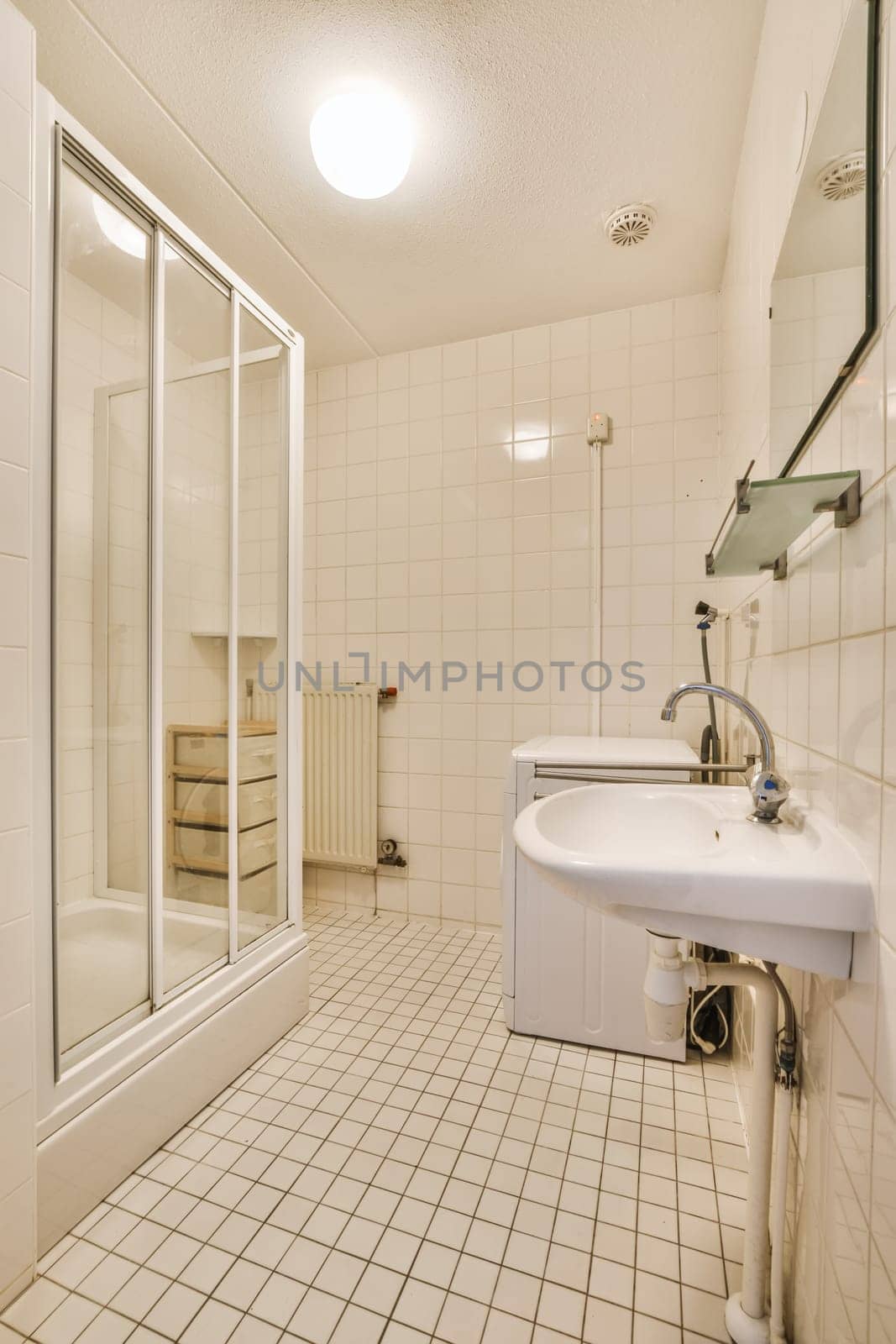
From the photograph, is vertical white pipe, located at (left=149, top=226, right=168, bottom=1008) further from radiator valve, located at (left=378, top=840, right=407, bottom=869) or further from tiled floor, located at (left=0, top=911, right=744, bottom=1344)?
radiator valve, located at (left=378, top=840, right=407, bottom=869)

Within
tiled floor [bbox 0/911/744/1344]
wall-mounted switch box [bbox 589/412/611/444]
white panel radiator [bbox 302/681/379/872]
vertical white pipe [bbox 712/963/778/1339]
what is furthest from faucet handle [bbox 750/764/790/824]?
white panel radiator [bbox 302/681/379/872]

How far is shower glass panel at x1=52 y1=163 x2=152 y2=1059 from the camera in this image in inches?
46.8

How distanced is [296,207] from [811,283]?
1604 mm

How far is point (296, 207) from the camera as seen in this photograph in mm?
1879

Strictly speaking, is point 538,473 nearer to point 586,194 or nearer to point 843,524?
point 586,194

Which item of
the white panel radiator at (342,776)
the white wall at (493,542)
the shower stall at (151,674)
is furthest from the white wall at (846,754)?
the white panel radiator at (342,776)

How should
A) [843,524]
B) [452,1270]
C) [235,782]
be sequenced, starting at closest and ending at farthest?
[843,524], [452,1270], [235,782]

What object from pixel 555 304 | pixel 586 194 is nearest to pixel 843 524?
pixel 586 194

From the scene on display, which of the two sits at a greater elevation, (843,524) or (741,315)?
(741,315)

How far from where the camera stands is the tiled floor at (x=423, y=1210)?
1.00 metres

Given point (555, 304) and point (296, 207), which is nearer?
point (296, 207)

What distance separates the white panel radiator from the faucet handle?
73.6 inches

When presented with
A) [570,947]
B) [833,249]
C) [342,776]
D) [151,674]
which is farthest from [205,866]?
[833,249]

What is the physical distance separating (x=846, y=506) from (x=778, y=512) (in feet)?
0.43
